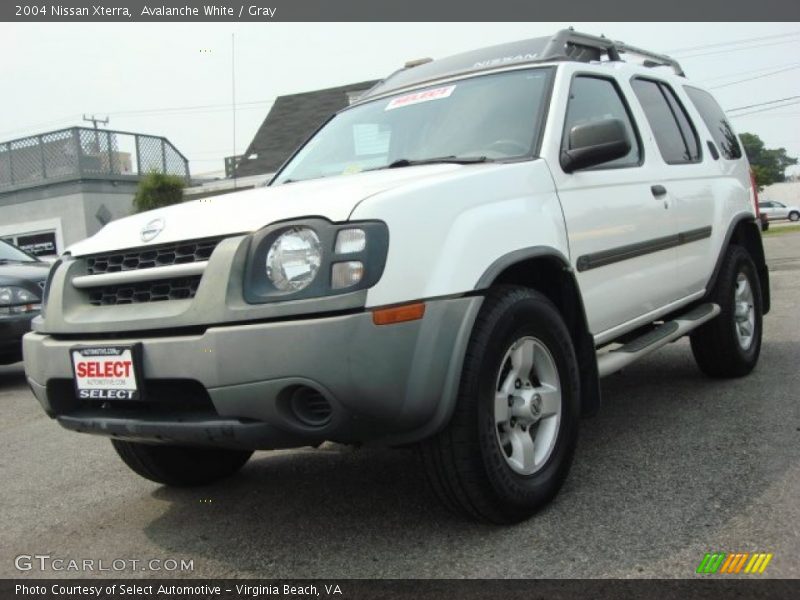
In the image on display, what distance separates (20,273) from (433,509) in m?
5.53

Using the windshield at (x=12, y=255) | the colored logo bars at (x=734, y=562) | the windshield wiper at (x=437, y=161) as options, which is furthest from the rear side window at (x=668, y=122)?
the windshield at (x=12, y=255)

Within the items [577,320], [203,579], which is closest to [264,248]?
[203,579]

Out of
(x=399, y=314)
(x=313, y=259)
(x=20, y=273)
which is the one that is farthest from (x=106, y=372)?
(x=20, y=273)

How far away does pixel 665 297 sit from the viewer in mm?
4254

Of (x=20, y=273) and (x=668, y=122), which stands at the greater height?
(x=668, y=122)

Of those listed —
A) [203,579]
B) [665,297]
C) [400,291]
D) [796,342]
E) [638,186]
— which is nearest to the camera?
[400,291]

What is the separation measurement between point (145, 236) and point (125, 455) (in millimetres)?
1185

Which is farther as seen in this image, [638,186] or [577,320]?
[638,186]

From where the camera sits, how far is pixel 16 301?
273 inches

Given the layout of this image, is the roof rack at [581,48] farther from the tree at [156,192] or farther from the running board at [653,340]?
the tree at [156,192]

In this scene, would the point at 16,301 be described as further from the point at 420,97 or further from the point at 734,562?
the point at 734,562

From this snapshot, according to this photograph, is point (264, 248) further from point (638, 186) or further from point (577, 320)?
point (638, 186)

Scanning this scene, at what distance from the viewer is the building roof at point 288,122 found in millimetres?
23483

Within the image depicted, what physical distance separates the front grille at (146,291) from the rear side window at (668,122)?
9.29 ft
